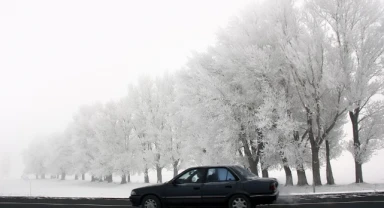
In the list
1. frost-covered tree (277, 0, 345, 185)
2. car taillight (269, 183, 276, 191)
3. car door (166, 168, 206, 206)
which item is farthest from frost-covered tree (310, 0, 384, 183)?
car door (166, 168, 206, 206)

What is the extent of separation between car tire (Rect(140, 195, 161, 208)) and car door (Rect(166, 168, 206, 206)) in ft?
1.21

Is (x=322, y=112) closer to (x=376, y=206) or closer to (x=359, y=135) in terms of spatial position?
(x=359, y=135)

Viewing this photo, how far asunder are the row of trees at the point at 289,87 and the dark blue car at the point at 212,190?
1214 centimetres

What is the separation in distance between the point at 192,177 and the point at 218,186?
3.25ft

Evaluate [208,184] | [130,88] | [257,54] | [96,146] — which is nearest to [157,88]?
[130,88]

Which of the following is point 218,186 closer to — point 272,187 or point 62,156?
point 272,187

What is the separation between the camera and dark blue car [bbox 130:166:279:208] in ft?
35.8

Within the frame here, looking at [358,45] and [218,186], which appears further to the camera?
[358,45]

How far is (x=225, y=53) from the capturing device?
1093 inches

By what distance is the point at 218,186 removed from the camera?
37.5ft

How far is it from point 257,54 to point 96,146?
116 ft

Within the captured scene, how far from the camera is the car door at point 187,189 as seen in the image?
1171 centimetres

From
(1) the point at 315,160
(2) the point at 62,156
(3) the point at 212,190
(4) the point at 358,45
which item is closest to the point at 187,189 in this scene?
(3) the point at 212,190

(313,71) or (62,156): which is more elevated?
(313,71)
